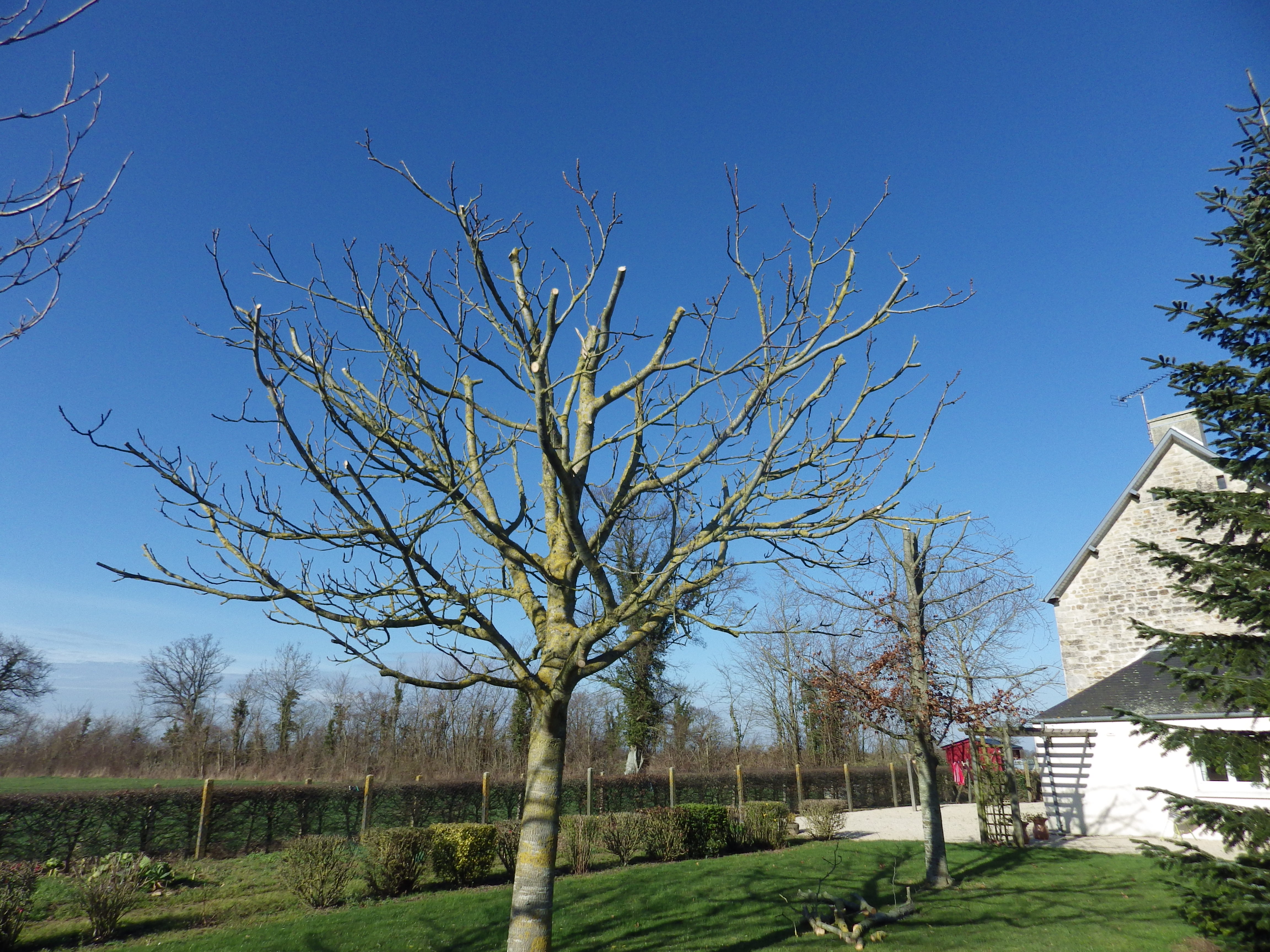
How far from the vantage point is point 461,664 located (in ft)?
13.5

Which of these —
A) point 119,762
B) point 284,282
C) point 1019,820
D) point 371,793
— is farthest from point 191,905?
point 119,762

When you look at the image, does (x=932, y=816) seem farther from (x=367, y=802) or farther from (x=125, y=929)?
(x=125, y=929)

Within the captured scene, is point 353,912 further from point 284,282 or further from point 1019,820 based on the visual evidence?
point 1019,820

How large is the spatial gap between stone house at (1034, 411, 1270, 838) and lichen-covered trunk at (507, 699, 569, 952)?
42.8 feet

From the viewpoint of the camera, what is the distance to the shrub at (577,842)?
38.5 ft

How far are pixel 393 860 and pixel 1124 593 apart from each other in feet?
62.2

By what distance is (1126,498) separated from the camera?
18.7 m

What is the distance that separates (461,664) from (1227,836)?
6856 millimetres

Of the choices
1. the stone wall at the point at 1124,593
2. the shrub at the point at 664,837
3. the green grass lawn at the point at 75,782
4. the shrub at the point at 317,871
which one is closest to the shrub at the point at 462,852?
the shrub at the point at 317,871

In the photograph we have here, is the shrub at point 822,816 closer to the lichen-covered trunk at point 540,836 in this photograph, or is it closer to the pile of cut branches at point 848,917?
the pile of cut branches at point 848,917

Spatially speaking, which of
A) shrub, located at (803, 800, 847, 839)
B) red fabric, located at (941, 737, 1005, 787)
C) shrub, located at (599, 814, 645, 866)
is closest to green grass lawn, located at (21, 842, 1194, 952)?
shrub, located at (599, 814, 645, 866)

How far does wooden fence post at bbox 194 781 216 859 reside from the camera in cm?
1119

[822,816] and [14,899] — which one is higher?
[14,899]

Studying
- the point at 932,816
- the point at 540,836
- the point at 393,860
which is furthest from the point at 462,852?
the point at 540,836
